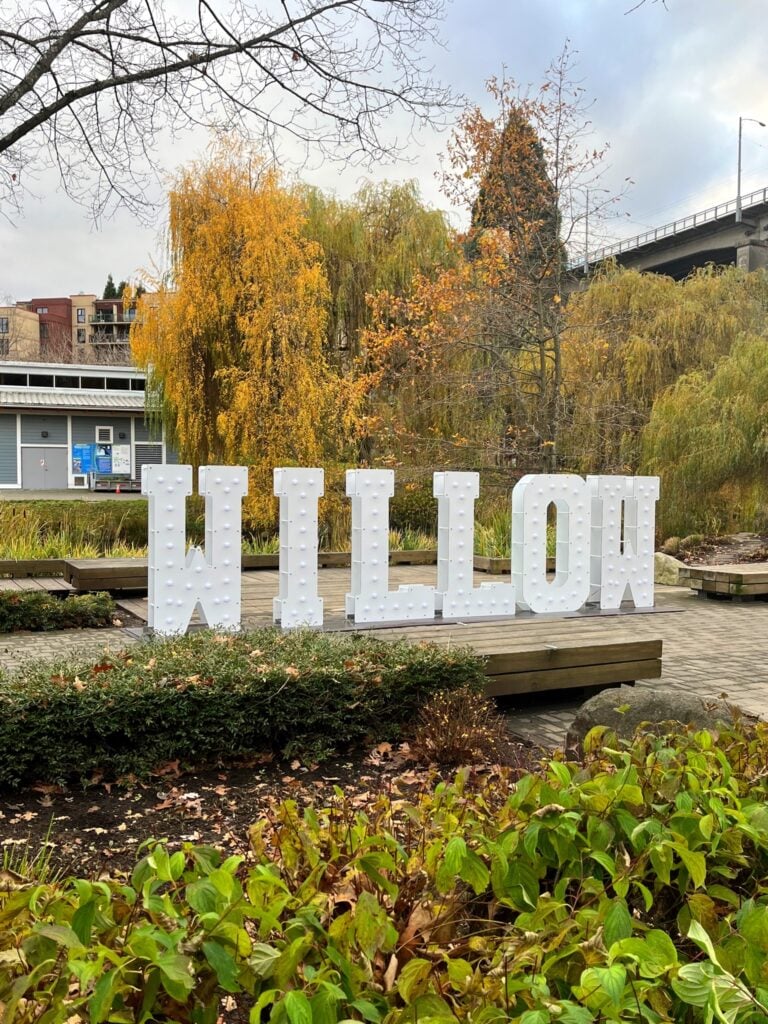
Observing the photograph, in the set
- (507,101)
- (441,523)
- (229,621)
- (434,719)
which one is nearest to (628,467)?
(507,101)

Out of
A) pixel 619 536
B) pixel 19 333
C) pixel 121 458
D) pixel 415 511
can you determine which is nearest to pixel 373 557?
pixel 619 536

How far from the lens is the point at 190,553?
24.2 ft

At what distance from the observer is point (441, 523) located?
8320 mm

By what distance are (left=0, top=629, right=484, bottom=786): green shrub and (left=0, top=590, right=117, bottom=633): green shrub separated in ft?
11.3

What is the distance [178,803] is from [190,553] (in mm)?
3365

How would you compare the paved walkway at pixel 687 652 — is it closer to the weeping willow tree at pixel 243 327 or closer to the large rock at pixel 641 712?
the large rock at pixel 641 712

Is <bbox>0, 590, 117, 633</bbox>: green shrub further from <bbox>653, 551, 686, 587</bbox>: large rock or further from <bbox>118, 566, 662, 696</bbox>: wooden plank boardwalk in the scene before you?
<bbox>653, 551, 686, 587</bbox>: large rock

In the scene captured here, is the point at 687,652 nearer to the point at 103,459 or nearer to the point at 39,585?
the point at 39,585

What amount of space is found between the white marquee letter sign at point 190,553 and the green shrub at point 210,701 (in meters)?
1.63

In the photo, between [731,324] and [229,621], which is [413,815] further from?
[731,324]

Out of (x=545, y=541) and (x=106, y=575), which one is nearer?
(x=545, y=541)

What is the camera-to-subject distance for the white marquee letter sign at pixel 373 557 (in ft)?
25.8

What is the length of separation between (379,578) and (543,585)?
1.81 m

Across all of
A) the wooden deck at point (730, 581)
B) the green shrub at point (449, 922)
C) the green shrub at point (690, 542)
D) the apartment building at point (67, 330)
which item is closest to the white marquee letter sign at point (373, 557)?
the green shrub at point (449, 922)
